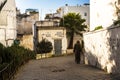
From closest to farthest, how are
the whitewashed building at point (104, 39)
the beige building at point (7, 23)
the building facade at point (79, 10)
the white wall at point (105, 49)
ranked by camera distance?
the white wall at point (105, 49) → the whitewashed building at point (104, 39) → the beige building at point (7, 23) → the building facade at point (79, 10)

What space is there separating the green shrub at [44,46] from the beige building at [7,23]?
53.1ft

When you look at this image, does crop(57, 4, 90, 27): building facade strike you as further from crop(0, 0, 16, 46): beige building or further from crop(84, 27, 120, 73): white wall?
crop(84, 27, 120, 73): white wall

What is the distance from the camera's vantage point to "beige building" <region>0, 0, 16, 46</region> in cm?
2498

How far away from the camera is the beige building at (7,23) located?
24984 millimetres

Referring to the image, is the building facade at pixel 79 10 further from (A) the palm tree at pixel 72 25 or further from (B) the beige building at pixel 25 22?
(A) the palm tree at pixel 72 25

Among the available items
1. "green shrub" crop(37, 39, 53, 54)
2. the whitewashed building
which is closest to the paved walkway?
the whitewashed building

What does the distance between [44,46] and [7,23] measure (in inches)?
761

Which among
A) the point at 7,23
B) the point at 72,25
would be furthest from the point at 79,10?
the point at 7,23

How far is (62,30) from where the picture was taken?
47.4 metres

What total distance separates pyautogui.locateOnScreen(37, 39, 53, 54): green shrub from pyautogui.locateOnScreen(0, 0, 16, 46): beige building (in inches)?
637

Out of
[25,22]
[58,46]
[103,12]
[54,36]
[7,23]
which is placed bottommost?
[58,46]

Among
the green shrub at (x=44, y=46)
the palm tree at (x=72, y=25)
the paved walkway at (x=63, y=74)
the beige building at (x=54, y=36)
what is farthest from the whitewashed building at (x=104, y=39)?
the palm tree at (x=72, y=25)

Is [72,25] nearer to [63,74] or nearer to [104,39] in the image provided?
[104,39]

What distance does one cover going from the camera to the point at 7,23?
26328 millimetres
